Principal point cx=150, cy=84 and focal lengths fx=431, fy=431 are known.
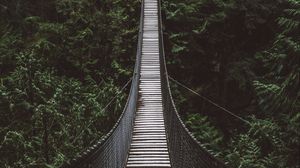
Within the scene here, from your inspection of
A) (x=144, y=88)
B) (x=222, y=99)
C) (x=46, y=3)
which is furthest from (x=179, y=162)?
(x=46, y=3)

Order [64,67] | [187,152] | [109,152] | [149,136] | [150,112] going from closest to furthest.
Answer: [109,152] → [187,152] → [149,136] → [150,112] → [64,67]

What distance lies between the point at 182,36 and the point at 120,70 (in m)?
3.08

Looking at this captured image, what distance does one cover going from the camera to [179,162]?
8.04 m

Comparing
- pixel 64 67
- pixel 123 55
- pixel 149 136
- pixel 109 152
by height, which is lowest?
pixel 149 136

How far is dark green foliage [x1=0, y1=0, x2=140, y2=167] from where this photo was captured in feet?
40.7

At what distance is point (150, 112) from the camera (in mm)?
12484

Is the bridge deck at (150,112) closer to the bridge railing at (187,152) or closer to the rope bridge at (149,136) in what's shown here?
the rope bridge at (149,136)

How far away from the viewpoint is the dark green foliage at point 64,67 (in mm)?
12406

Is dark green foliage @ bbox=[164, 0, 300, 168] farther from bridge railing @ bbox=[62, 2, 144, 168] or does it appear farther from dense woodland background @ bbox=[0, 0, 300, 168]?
bridge railing @ bbox=[62, 2, 144, 168]

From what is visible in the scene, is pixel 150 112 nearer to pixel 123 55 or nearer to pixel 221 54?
pixel 123 55

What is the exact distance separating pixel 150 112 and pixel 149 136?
1.90 metres

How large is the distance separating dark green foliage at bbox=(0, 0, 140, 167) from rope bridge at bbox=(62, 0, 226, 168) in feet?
3.56

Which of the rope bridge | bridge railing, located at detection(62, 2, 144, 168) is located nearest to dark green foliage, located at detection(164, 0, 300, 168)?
the rope bridge

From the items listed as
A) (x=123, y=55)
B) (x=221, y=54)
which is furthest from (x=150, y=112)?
(x=221, y=54)
